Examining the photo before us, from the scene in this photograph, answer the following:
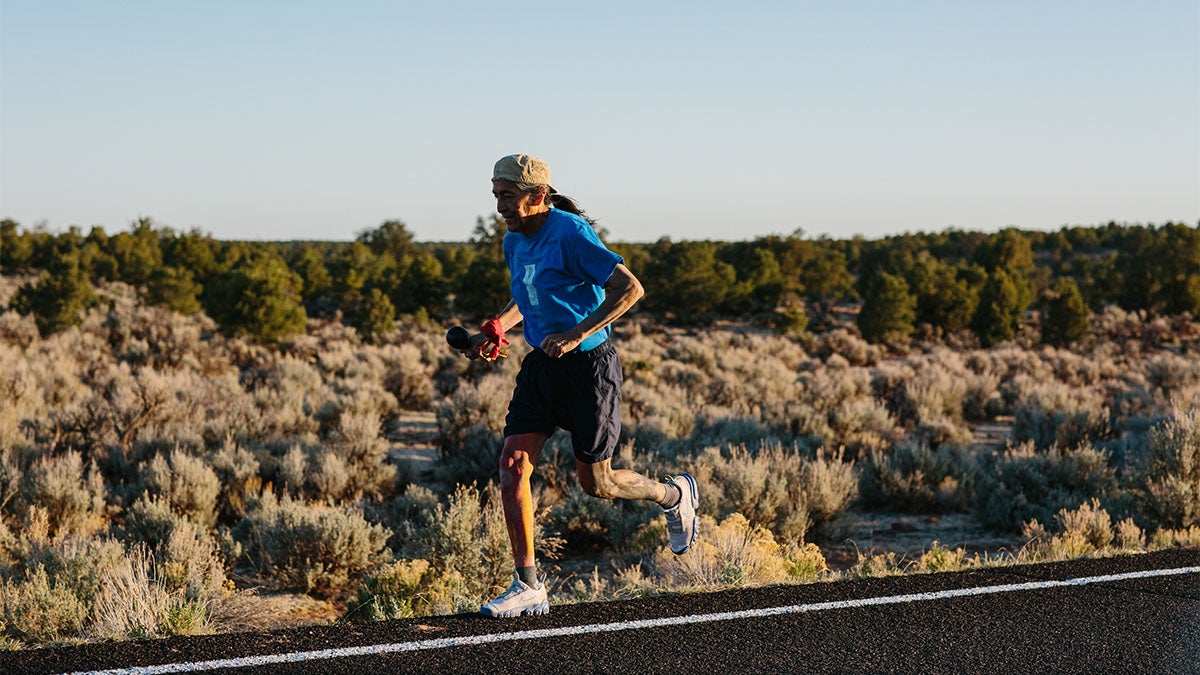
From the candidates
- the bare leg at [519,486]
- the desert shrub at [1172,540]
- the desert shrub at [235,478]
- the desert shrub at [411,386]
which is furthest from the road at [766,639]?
the desert shrub at [411,386]

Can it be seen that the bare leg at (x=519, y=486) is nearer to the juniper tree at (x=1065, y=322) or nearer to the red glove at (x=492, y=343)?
the red glove at (x=492, y=343)

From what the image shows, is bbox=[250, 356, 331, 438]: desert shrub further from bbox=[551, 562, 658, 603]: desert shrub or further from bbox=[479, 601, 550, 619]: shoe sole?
bbox=[479, 601, 550, 619]: shoe sole

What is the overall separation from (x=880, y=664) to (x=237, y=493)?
7425 millimetres

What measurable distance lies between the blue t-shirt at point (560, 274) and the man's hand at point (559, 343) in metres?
0.26

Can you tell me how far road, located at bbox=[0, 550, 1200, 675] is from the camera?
4125 mm

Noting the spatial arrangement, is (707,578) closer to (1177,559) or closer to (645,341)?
(1177,559)

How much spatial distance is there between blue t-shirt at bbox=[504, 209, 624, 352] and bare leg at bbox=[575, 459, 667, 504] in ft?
2.08

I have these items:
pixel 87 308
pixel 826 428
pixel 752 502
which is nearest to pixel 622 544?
pixel 752 502

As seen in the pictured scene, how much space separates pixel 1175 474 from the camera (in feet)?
29.6

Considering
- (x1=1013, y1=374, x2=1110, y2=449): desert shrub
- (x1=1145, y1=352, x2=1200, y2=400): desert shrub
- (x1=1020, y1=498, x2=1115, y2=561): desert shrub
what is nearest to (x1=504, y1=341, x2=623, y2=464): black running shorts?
(x1=1020, y1=498, x2=1115, y2=561): desert shrub

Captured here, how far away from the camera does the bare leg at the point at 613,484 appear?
16.5 feet

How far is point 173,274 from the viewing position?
33.6 metres

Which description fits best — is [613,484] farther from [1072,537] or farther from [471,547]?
[1072,537]

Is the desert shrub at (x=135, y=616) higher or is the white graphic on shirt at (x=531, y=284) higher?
→ the white graphic on shirt at (x=531, y=284)
